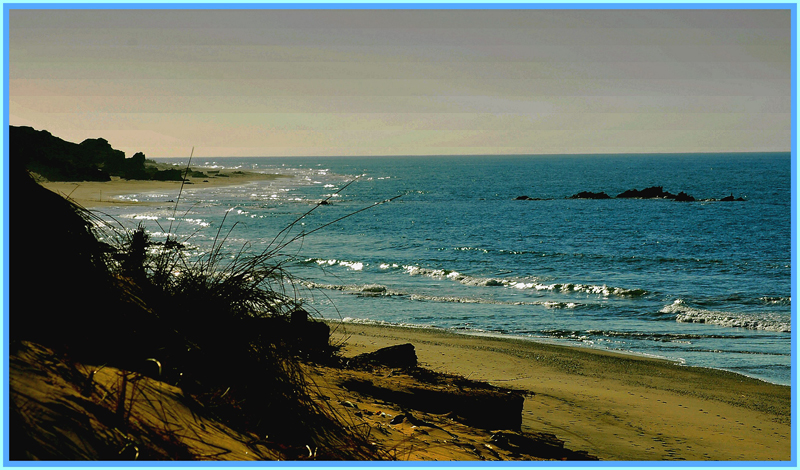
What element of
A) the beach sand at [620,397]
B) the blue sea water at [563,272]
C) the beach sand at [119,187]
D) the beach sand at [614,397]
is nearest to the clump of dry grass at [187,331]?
the beach sand at [614,397]

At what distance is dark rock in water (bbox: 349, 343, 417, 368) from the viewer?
7.68 meters

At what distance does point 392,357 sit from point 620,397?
13.0 feet

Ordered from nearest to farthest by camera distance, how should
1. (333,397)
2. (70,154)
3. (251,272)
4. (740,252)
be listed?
(251,272) < (333,397) < (740,252) < (70,154)

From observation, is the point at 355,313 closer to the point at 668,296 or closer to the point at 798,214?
the point at 668,296

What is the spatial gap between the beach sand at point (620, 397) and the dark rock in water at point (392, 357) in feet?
1.51

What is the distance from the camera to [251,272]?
4305 millimetres

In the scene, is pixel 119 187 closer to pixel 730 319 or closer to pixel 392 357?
pixel 730 319

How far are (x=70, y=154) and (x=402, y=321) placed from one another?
5594 centimetres

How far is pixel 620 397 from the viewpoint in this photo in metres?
9.64

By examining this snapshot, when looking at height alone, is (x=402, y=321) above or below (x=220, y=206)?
below

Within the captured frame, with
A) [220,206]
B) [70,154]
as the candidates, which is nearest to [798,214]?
[220,206]

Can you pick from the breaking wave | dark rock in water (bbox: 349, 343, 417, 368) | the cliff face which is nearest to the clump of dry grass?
dark rock in water (bbox: 349, 343, 417, 368)

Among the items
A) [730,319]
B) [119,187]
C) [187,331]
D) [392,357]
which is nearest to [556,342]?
[730,319]

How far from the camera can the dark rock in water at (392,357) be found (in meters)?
7.68
